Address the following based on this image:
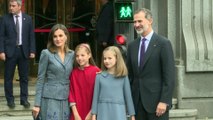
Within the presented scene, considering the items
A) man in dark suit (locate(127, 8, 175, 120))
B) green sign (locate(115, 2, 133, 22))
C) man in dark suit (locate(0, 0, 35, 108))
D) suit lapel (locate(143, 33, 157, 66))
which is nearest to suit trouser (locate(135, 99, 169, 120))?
man in dark suit (locate(127, 8, 175, 120))

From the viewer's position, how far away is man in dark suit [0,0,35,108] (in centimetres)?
978

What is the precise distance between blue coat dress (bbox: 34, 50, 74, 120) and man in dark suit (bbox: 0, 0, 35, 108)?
3.20 metres

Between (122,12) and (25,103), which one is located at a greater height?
(122,12)

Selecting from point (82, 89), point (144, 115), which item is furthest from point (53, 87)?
point (144, 115)

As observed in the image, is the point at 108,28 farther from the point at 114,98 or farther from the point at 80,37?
the point at 114,98

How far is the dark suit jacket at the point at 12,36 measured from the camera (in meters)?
9.77

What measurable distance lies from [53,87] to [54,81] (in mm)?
72

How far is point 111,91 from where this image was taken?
6578 millimetres

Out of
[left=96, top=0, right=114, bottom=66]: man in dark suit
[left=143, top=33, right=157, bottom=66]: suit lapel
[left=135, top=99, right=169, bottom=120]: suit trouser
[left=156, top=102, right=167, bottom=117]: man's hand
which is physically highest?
[left=96, top=0, right=114, bottom=66]: man in dark suit

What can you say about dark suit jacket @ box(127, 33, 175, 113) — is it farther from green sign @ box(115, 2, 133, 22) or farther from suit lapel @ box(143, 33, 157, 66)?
green sign @ box(115, 2, 133, 22)

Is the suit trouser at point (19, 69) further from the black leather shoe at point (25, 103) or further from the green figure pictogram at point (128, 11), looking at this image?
the green figure pictogram at point (128, 11)

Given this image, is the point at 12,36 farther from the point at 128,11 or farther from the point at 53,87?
the point at 53,87

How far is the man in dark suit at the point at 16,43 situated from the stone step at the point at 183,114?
8.97 ft

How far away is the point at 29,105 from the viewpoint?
10.2 metres
